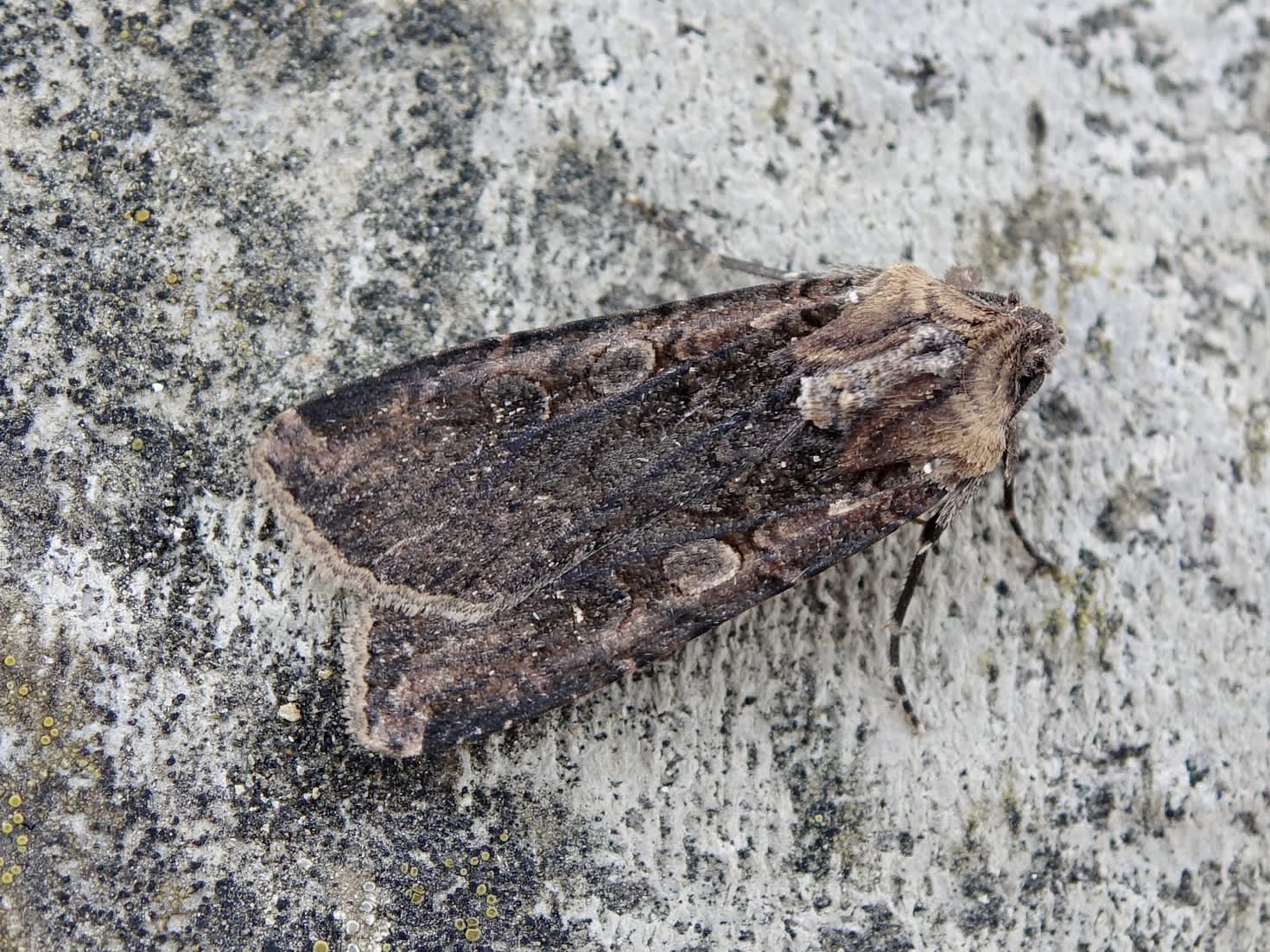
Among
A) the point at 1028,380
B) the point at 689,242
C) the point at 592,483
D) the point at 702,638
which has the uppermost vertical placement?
the point at 689,242

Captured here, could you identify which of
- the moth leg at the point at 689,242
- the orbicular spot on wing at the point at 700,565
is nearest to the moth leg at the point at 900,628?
the orbicular spot on wing at the point at 700,565

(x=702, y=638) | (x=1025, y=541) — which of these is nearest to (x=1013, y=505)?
(x=1025, y=541)

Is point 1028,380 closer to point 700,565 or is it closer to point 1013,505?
point 1013,505

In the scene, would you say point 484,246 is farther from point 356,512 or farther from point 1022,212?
point 1022,212

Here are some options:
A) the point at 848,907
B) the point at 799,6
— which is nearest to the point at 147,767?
the point at 848,907

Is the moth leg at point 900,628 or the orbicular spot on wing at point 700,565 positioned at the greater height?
the orbicular spot on wing at point 700,565

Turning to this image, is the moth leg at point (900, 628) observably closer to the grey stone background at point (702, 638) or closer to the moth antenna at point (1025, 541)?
the grey stone background at point (702, 638)

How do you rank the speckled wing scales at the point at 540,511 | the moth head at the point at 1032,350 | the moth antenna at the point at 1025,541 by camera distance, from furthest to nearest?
the moth antenna at the point at 1025,541 → the moth head at the point at 1032,350 → the speckled wing scales at the point at 540,511
